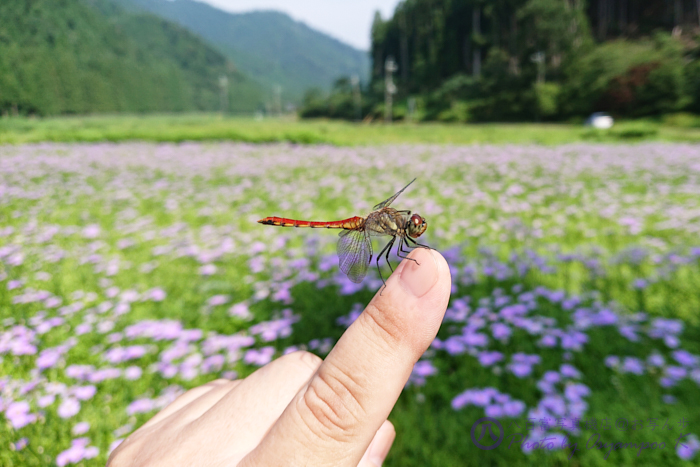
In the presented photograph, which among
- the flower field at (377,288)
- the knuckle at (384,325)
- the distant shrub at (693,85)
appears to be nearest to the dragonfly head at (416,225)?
the knuckle at (384,325)

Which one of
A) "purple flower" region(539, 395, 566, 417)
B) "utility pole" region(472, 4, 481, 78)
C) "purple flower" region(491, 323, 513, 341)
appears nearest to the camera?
"purple flower" region(539, 395, 566, 417)

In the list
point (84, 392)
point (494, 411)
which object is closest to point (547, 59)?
point (494, 411)

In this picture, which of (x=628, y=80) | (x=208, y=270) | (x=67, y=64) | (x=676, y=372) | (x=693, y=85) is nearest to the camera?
(x=676, y=372)

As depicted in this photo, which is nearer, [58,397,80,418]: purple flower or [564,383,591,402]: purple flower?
[58,397,80,418]: purple flower

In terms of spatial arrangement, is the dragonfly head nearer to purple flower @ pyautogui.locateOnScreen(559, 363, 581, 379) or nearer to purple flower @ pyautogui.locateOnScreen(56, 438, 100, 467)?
purple flower @ pyautogui.locateOnScreen(559, 363, 581, 379)

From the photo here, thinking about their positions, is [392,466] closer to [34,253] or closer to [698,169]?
[34,253]

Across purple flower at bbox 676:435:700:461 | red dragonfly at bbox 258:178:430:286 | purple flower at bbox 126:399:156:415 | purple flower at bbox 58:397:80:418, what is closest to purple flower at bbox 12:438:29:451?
purple flower at bbox 58:397:80:418

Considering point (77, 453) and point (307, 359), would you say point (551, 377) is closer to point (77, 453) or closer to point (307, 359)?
point (307, 359)
